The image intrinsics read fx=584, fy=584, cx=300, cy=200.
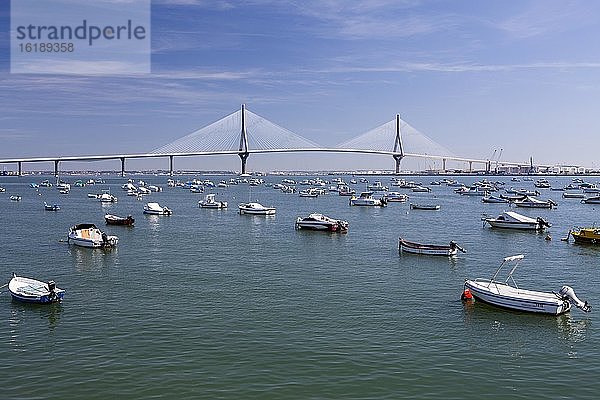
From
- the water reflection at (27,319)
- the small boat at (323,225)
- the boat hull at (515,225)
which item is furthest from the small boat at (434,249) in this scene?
the water reflection at (27,319)

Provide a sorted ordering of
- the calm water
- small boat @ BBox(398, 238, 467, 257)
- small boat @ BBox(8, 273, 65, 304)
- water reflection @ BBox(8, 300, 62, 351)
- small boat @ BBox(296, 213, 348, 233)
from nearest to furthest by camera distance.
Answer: the calm water
water reflection @ BBox(8, 300, 62, 351)
small boat @ BBox(8, 273, 65, 304)
small boat @ BBox(398, 238, 467, 257)
small boat @ BBox(296, 213, 348, 233)

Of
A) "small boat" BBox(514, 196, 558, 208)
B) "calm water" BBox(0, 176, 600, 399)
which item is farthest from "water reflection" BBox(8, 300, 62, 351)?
"small boat" BBox(514, 196, 558, 208)

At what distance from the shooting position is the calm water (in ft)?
57.5

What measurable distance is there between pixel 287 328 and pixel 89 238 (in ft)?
79.6

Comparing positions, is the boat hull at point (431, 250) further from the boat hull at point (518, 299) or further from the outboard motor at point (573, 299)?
the outboard motor at point (573, 299)

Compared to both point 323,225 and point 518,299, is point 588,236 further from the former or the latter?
point 518,299

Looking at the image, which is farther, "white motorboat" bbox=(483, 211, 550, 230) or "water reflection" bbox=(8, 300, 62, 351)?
"white motorboat" bbox=(483, 211, 550, 230)

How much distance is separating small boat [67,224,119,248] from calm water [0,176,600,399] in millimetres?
1252

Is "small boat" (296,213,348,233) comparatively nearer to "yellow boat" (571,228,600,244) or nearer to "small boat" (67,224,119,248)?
"small boat" (67,224,119,248)

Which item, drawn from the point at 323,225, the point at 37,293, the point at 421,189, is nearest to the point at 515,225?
the point at 323,225

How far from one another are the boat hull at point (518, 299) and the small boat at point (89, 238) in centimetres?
2620

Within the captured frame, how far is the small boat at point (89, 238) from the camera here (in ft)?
136

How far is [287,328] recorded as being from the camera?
73.6ft

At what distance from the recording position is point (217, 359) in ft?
63.0
